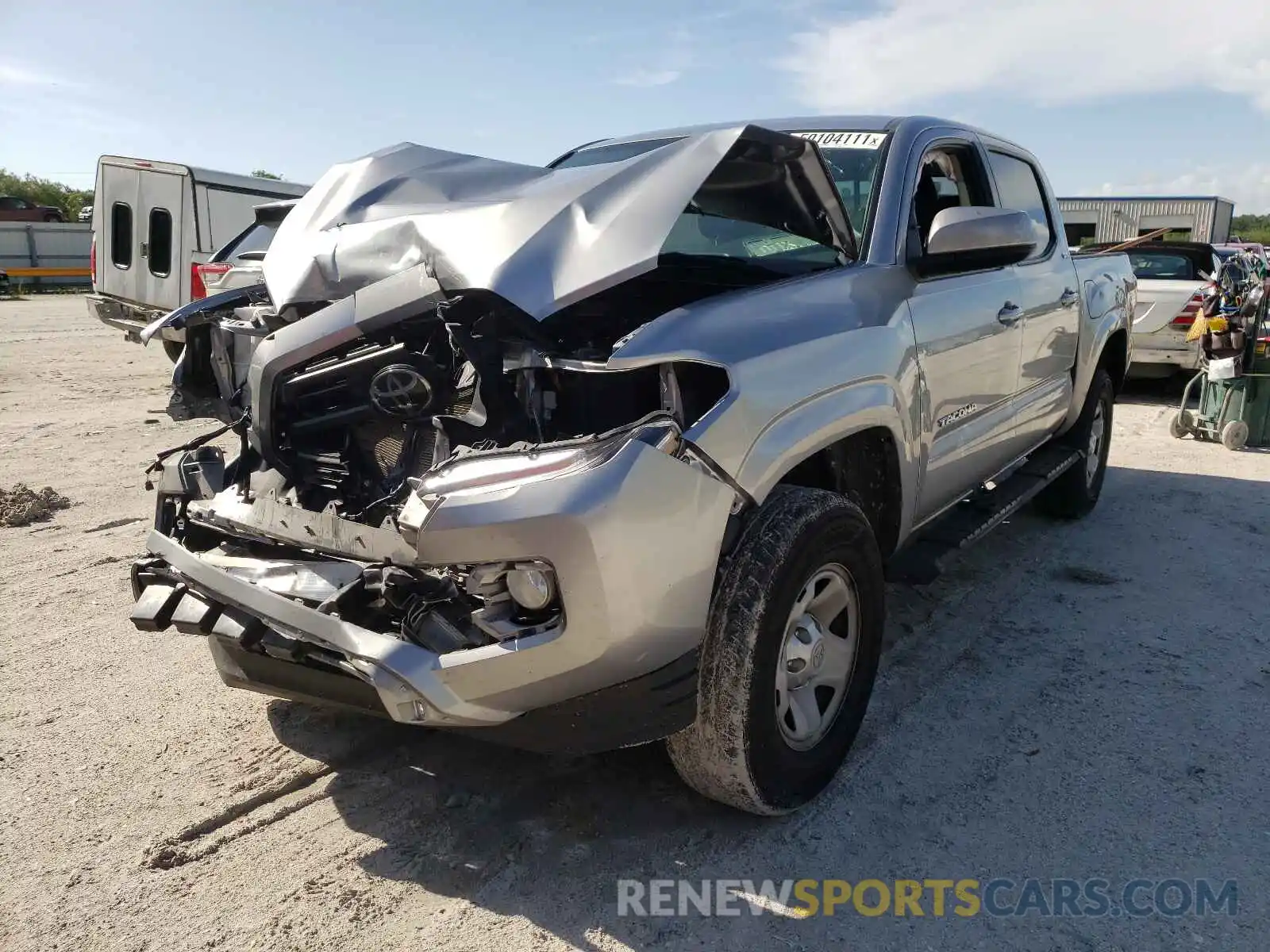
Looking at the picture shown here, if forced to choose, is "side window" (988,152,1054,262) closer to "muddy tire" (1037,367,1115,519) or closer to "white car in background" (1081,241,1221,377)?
"muddy tire" (1037,367,1115,519)

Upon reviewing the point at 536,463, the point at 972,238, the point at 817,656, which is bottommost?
the point at 817,656

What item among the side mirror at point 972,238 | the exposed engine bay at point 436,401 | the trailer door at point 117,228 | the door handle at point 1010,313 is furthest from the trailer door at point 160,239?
the side mirror at point 972,238

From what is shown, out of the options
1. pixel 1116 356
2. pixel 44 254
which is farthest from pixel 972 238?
pixel 44 254

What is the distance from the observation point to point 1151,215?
77.9 feet

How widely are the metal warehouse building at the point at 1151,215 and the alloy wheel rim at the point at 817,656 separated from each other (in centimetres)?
2212

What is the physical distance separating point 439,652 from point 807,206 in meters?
1.91

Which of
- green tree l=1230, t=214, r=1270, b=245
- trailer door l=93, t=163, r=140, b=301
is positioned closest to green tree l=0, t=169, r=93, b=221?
trailer door l=93, t=163, r=140, b=301

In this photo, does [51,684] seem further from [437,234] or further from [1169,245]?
[1169,245]

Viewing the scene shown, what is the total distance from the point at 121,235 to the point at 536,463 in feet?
43.4

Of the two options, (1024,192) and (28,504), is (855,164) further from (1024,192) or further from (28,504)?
(28,504)

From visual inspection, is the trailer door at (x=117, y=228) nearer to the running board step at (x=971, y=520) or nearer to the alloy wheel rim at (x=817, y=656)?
the running board step at (x=971, y=520)

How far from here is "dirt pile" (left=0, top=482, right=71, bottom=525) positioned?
18.1 ft

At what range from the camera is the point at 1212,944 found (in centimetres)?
232

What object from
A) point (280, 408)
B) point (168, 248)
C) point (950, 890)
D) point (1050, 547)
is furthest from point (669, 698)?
point (168, 248)
